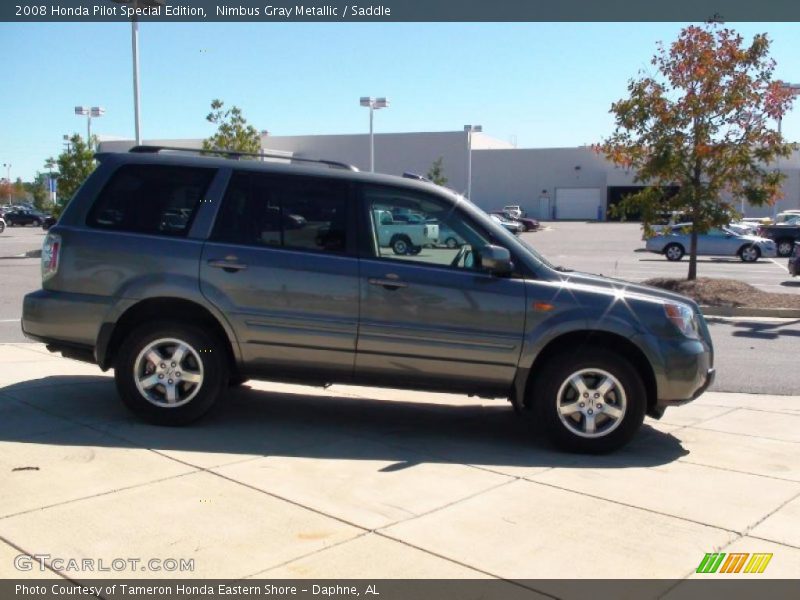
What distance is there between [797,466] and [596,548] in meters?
2.43

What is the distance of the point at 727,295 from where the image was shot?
16281mm

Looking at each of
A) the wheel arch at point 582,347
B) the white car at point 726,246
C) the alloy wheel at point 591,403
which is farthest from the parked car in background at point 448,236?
the white car at point 726,246

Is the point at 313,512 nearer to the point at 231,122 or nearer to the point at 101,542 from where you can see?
the point at 101,542

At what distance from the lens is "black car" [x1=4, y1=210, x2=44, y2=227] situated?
66.5 m

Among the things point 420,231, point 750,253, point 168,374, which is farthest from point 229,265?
point 750,253

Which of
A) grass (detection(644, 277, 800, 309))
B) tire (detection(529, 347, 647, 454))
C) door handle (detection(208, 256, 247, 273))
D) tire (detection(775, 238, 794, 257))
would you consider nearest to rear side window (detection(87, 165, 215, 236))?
door handle (detection(208, 256, 247, 273))

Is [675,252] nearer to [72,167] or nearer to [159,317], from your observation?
[72,167]

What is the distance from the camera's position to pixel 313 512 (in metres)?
4.62

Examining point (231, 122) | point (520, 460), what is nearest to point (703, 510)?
point (520, 460)

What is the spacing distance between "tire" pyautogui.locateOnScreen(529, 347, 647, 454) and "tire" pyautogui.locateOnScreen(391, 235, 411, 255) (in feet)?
4.24

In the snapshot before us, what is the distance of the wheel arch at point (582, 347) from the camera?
A: 5.99 meters

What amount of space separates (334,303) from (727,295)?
1228 cm

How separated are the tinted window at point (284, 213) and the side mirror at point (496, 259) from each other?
1.02 meters

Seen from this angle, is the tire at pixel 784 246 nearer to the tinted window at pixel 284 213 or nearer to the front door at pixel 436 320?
the front door at pixel 436 320
